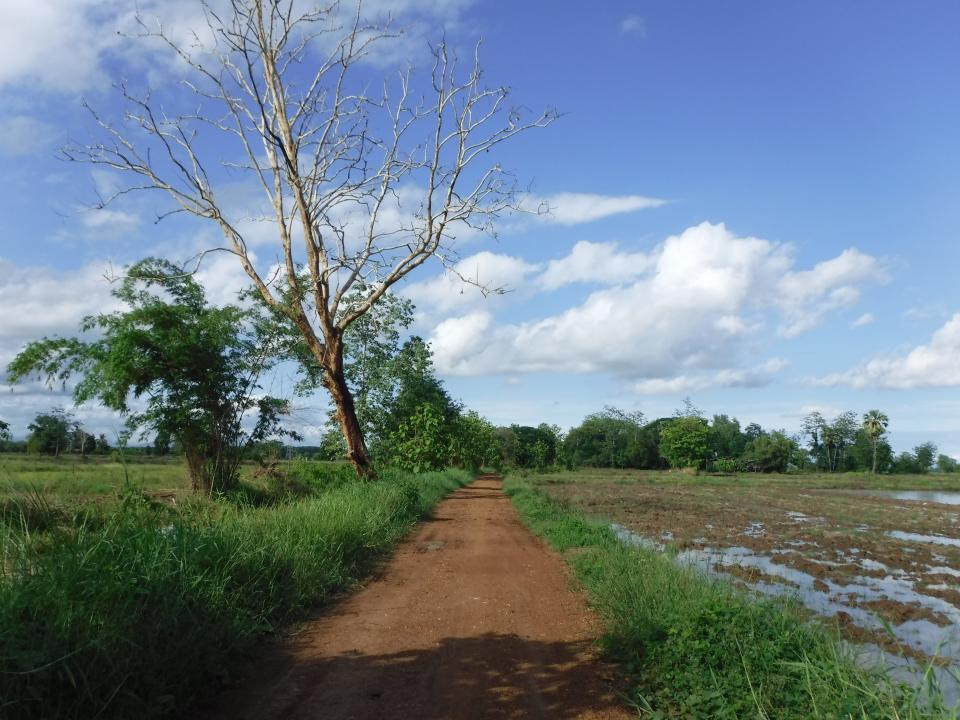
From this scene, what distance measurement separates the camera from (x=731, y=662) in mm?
4844

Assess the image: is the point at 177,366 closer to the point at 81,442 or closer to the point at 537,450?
the point at 81,442

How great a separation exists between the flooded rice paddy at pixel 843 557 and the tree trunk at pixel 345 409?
22.8 feet

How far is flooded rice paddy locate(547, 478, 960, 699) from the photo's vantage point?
8544 mm

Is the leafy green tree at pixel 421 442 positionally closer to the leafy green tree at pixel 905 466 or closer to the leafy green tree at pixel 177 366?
the leafy green tree at pixel 177 366

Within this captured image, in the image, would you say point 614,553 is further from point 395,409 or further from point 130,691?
point 395,409

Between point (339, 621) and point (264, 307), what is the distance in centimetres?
1754

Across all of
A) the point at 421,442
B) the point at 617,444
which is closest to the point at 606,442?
the point at 617,444

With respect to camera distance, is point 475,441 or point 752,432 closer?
point 475,441

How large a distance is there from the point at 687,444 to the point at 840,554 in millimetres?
60304

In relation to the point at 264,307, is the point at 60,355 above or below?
below

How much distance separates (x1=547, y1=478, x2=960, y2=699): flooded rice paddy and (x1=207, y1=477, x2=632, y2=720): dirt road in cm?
215

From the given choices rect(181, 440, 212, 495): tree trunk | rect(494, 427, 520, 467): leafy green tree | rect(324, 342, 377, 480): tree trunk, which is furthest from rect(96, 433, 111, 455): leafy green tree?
rect(494, 427, 520, 467): leafy green tree

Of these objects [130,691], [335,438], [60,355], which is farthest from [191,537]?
[335,438]

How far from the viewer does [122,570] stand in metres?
5.01
